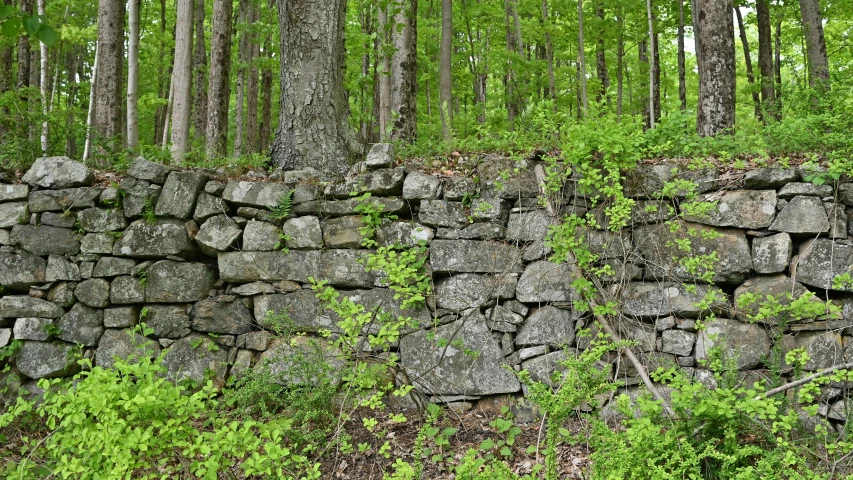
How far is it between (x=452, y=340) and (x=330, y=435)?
1115mm

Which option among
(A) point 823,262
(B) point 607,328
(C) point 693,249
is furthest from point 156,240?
(A) point 823,262

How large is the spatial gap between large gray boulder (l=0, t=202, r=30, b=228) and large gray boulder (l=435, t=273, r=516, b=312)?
346 centimetres

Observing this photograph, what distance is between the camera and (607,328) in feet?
14.0

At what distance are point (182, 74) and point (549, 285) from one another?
4875mm

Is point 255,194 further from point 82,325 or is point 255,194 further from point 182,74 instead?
point 182,74

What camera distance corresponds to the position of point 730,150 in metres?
4.91

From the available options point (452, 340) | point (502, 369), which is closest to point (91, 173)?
point (452, 340)

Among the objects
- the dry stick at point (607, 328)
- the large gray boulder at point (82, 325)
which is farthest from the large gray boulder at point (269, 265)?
the dry stick at point (607, 328)

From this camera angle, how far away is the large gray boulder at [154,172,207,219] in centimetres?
493

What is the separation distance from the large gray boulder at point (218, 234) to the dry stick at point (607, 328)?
2.41 m

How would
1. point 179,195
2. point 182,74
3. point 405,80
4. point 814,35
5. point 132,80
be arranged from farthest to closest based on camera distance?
point 814,35 < point 405,80 < point 182,74 < point 132,80 < point 179,195

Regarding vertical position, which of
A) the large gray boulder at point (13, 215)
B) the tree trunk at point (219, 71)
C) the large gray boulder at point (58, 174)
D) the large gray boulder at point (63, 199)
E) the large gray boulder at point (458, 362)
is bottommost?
the large gray boulder at point (458, 362)

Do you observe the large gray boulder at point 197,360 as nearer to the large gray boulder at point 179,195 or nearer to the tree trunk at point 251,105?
the large gray boulder at point 179,195

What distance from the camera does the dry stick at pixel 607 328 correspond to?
4.03m
